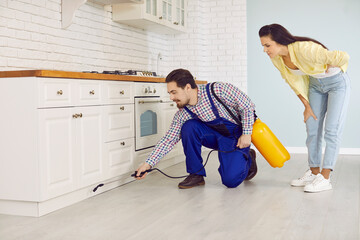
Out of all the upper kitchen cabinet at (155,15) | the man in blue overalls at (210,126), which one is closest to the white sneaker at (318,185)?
the man in blue overalls at (210,126)

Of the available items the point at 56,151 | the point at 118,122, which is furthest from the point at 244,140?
the point at 56,151

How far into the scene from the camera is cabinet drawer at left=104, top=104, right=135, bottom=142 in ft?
11.2

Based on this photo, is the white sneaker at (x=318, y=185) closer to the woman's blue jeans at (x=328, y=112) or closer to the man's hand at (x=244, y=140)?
the woman's blue jeans at (x=328, y=112)

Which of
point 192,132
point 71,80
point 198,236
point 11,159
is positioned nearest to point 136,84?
point 192,132

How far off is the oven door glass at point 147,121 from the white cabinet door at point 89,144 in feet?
1.85

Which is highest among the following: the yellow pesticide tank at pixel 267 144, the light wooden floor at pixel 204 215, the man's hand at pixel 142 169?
the yellow pesticide tank at pixel 267 144

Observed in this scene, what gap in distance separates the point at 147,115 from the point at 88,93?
38.3 inches

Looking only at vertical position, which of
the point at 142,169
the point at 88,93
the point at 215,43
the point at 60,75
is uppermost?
the point at 215,43

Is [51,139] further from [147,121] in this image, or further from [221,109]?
[147,121]

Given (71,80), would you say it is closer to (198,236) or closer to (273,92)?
(198,236)

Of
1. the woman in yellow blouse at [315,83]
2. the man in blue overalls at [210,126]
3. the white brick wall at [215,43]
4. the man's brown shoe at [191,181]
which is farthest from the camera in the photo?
the white brick wall at [215,43]

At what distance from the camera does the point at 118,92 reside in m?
3.56

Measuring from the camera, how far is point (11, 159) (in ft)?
9.16

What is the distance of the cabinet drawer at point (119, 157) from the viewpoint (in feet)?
11.3
